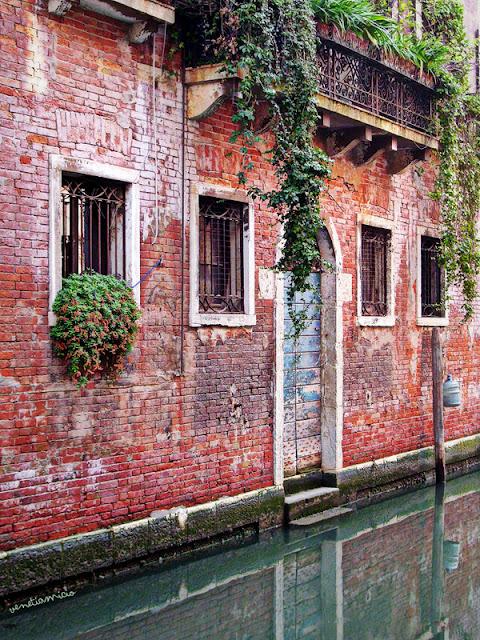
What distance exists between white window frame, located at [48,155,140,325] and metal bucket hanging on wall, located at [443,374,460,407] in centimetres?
618

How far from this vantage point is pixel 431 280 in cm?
1333

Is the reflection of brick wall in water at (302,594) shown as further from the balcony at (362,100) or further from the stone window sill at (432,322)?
the stone window sill at (432,322)

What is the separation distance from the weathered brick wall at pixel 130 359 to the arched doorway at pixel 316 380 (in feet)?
3.70

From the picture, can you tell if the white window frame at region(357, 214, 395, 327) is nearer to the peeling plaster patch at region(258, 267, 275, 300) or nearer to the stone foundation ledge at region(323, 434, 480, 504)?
the stone foundation ledge at region(323, 434, 480, 504)

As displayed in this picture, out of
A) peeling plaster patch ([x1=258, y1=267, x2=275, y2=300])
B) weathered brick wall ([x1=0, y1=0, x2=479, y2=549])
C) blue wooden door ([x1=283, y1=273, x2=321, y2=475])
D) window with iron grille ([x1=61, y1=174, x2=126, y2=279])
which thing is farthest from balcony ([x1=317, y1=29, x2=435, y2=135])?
window with iron grille ([x1=61, y1=174, x2=126, y2=279])

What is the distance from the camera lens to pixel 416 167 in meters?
12.7

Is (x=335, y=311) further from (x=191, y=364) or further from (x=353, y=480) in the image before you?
(x=191, y=364)

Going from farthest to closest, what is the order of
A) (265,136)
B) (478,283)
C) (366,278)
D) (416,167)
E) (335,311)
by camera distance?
(478,283), (416,167), (366,278), (335,311), (265,136)

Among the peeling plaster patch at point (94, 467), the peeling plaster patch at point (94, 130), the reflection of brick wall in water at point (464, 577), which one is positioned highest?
the peeling plaster patch at point (94, 130)

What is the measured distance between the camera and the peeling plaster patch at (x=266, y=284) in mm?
9477

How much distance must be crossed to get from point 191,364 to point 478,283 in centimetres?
769

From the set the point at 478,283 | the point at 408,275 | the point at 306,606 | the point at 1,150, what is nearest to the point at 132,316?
the point at 1,150

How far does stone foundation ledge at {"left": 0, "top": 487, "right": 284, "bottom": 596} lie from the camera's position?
6.75m

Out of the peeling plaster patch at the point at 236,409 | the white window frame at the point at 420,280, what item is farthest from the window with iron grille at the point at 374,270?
the peeling plaster patch at the point at 236,409
